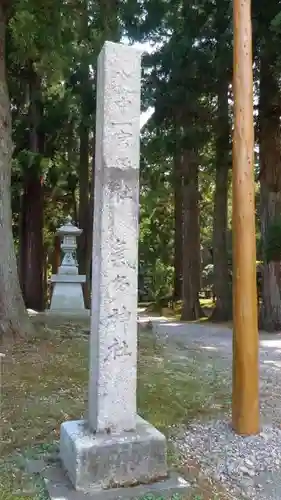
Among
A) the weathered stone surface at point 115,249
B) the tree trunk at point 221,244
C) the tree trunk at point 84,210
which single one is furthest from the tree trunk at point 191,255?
the weathered stone surface at point 115,249

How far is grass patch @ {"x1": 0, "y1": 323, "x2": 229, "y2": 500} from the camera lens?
323 cm

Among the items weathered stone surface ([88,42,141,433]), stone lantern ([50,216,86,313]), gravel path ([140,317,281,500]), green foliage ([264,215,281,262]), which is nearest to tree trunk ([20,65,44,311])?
stone lantern ([50,216,86,313])

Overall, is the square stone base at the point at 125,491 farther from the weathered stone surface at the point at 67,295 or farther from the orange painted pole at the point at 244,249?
the weathered stone surface at the point at 67,295

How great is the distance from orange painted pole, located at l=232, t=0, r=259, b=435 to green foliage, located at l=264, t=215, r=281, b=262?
6390 mm

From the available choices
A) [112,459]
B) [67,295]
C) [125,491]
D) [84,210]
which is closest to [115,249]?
[112,459]

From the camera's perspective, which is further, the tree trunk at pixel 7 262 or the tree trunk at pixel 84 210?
the tree trunk at pixel 84 210

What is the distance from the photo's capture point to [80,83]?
1231 cm

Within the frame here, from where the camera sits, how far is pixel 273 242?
33.9 feet

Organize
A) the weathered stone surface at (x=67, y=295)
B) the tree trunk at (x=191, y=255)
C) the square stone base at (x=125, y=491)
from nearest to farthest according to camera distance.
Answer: the square stone base at (x=125, y=491) < the weathered stone surface at (x=67, y=295) < the tree trunk at (x=191, y=255)

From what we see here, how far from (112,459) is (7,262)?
4058 mm

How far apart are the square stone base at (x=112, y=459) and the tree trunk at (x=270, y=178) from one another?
853 centimetres

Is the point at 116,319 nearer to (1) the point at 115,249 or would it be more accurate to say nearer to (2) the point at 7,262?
(1) the point at 115,249

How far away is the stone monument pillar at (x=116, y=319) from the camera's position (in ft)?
9.02

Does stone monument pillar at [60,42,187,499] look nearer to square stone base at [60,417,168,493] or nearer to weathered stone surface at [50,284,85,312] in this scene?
square stone base at [60,417,168,493]
